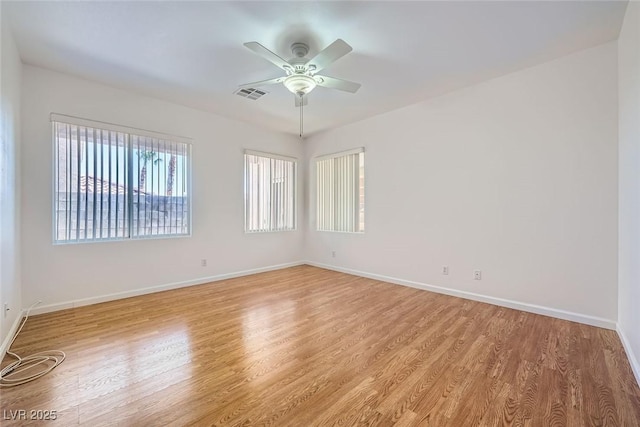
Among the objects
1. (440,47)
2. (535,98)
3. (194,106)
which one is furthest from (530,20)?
(194,106)

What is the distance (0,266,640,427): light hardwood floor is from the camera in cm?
156

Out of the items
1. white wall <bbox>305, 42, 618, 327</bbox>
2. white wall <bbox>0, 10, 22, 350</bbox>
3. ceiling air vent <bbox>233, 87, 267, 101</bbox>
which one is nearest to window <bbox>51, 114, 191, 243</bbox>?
white wall <bbox>0, 10, 22, 350</bbox>

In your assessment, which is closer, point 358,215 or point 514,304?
point 514,304

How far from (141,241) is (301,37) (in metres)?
3.31

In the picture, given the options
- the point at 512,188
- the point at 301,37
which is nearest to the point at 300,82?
the point at 301,37

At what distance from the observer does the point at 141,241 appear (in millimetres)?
3764

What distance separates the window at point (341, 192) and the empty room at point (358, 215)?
0.38 ft

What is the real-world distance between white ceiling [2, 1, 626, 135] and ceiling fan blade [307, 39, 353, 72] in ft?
0.89

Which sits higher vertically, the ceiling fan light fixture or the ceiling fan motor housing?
the ceiling fan motor housing

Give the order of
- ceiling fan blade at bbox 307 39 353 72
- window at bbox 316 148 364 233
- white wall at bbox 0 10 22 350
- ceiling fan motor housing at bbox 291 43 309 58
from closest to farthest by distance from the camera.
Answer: ceiling fan blade at bbox 307 39 353 72, white wall at bbox 0 10 22 350, ceiling fan motor housing at bbox 291 43 309 58, window at bbox 316 148 364 233

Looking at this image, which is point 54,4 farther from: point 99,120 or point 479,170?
point 479,170

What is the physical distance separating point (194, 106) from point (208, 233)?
1.99 metres

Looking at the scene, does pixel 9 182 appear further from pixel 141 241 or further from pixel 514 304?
pixel 514 304

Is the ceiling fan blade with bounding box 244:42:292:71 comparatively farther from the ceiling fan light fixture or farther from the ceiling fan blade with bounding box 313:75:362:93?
the ceiling fan blade with bounding box 313:75:362:93
